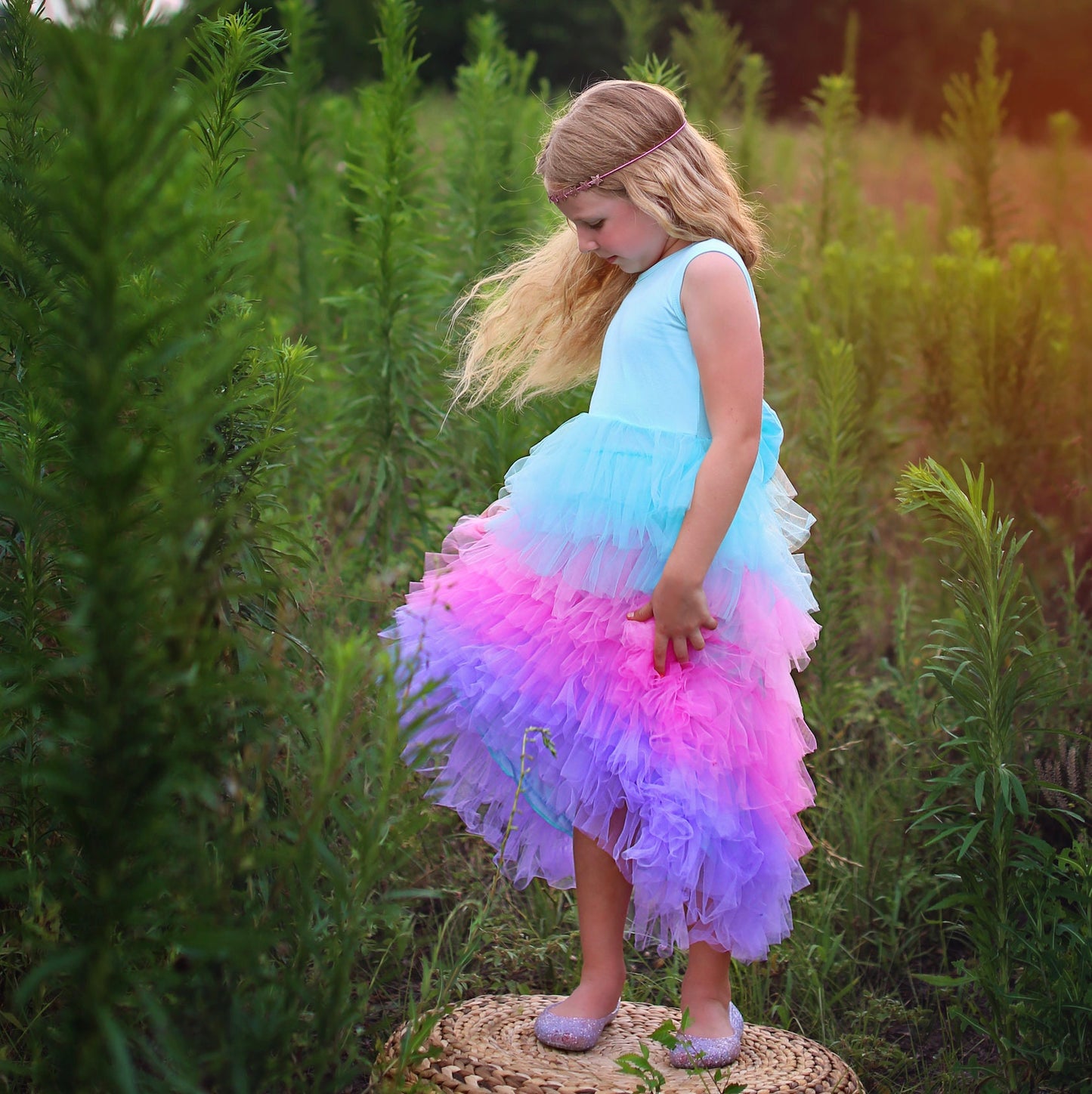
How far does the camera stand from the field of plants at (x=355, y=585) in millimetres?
1128

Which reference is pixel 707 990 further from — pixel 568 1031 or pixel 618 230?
pixel 618 230

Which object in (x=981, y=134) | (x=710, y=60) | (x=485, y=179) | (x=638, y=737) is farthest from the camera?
(x=710, y=60)

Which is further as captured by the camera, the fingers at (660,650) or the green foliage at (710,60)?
the green foliage at (710,60)

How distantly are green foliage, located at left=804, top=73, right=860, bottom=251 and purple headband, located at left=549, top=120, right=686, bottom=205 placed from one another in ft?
7.11

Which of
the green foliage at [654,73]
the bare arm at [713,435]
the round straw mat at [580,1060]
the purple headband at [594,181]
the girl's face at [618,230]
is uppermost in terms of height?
the green foliage at [654,73]

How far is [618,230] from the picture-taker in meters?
1.92

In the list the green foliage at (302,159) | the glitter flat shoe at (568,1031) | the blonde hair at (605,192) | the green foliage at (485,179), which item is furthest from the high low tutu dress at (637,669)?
the green foliage at (302,159)

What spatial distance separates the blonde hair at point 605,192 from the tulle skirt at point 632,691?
34 centimetres

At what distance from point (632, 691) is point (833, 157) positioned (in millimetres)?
3034

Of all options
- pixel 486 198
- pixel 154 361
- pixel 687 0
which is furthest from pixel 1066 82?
pixel 154 361

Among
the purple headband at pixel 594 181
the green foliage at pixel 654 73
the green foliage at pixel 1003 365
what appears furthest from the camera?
the green foliage at pixel 1003 365

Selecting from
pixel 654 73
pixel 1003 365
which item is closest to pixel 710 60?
pixel 1003 365

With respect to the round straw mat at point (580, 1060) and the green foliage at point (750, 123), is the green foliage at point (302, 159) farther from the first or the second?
the round straw mat at point (580, 1060)

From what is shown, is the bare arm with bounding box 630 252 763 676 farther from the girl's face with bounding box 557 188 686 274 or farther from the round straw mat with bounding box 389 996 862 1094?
the round straw mat with bounding box 389 996 862 1094
